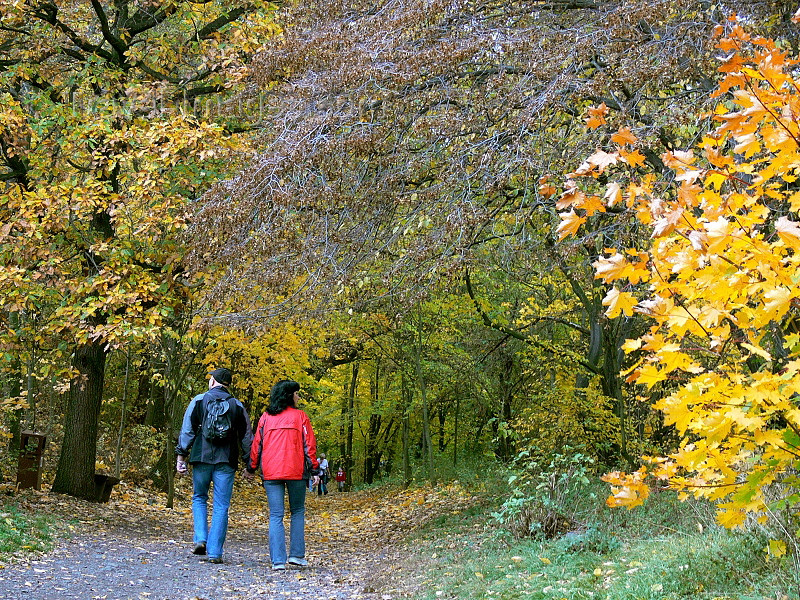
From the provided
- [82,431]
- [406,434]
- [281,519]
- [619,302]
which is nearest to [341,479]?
[406,434]

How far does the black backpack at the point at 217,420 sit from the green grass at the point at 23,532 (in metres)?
2.04

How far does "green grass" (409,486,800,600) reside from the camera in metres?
4.71

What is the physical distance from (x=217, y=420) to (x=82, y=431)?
6.03 meters

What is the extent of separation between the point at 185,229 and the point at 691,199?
7125 millimetres

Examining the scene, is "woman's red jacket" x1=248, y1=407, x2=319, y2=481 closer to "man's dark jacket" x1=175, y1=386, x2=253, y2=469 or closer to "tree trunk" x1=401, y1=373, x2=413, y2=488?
"man's dark jacket" x1=175, y1=386, x2=253, y2=469

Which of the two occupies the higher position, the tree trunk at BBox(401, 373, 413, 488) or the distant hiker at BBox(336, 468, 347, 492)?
the tree trunk at BBox(401, 373, 413, 488)

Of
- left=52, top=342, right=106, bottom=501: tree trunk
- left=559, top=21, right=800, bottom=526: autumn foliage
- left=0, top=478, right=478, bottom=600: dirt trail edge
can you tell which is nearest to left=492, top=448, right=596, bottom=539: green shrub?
left=0, top=478, right=478, bottom=600: dirt trail edge

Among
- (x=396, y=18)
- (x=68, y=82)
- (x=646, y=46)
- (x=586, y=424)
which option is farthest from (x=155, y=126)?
(x=586, y=424)

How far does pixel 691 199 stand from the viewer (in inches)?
122

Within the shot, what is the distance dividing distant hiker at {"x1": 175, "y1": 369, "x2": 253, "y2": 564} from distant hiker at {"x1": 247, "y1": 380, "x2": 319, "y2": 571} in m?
0.22

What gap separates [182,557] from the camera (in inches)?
316

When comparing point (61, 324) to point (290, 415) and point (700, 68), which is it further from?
point (700, 68)

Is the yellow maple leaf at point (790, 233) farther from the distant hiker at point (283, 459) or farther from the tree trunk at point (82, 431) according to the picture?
the tree trunk at point (82, 431)

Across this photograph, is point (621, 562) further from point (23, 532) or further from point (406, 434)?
point (406, 434)
